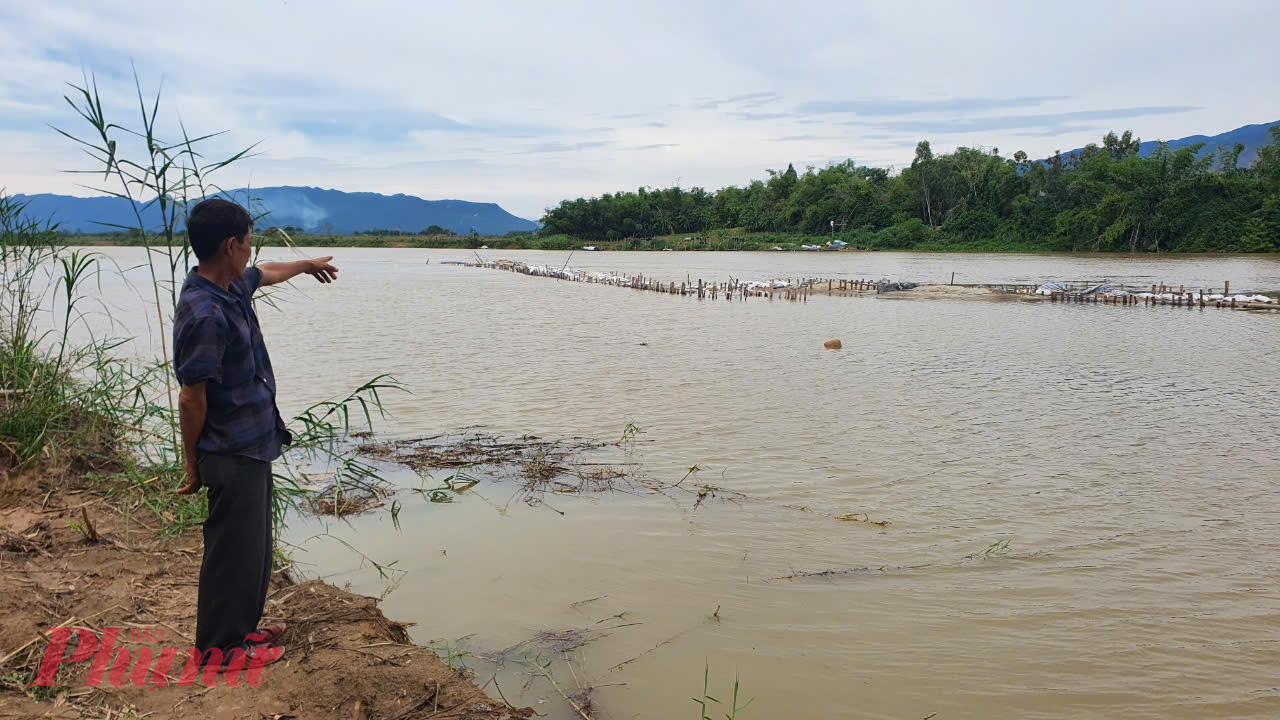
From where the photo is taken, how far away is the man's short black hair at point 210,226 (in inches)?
98.1

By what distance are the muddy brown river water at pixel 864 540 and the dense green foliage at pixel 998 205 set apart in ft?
141

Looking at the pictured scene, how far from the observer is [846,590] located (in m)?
4.15

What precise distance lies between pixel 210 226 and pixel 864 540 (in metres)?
3.90

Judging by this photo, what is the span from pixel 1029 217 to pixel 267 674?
63.5 m

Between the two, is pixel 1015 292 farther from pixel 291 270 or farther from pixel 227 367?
pixel 227 367

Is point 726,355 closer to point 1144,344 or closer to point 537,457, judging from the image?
point 537,457

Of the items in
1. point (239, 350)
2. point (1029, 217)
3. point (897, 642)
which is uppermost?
point (1029, 217)

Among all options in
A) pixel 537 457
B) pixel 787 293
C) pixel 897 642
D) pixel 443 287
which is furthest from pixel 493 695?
pixel 443 287

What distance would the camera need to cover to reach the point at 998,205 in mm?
61219

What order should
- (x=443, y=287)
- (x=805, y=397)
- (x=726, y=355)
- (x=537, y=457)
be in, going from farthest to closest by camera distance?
1. (x=443, y=287)
2. (x=726, y=355)
3. (x=805, y=397)
4. (x=537, y=457)

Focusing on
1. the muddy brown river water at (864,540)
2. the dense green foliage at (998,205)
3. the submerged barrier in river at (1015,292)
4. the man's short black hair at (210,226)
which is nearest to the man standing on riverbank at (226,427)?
the man's short black hair at (210,226)

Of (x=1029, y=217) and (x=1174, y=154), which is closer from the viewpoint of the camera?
(x=1174, y=154)

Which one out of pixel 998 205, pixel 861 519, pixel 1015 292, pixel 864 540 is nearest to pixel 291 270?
pixel 864 540
